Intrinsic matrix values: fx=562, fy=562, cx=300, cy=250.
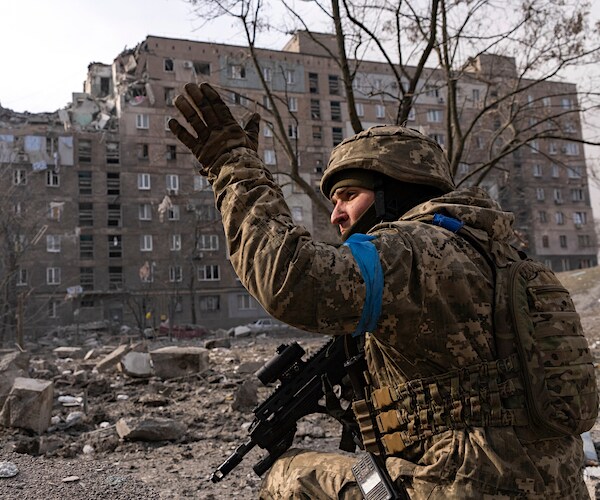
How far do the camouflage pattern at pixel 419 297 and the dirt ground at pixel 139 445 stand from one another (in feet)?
8.78

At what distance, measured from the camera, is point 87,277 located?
36.5 metres

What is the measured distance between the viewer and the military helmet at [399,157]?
1819 mm

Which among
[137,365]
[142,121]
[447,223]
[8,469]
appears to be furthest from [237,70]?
[142,121]

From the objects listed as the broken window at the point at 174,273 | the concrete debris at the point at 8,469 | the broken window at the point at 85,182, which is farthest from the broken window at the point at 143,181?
the concrete debris at the point at 8,469

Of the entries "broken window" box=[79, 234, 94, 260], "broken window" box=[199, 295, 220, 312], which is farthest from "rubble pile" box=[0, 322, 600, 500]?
"broken window" box=[79, 234, 94, 260]

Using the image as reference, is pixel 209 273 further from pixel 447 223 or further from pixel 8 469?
pixel 447 223

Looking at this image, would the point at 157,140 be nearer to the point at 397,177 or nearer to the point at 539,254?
the point at 539,254

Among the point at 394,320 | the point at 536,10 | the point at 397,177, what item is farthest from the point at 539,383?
the point at 536,10

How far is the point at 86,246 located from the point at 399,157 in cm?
3763

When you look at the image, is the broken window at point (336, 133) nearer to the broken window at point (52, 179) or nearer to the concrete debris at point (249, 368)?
the broken window at point (52, 179)

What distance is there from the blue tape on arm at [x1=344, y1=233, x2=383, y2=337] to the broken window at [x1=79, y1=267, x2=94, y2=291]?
37.5 meters

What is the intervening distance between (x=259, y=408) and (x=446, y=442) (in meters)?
1.24

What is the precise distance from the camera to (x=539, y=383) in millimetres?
1568

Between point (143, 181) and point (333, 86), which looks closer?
point (143, 181)
